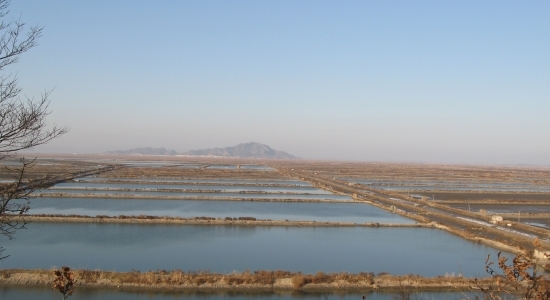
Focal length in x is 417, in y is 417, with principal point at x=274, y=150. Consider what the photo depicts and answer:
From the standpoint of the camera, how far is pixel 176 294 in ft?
29.8

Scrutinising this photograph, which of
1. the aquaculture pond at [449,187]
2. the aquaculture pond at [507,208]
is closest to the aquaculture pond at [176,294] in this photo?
the aquaculture pond at [507,208]

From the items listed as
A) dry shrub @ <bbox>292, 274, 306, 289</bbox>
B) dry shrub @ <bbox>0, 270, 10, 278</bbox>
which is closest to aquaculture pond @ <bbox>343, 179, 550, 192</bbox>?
dry shrub @ <bbox>292, 274, 306, 289</bbox>

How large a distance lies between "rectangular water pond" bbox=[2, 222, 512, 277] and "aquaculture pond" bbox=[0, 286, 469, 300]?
1.30 metres

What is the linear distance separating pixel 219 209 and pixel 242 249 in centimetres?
813

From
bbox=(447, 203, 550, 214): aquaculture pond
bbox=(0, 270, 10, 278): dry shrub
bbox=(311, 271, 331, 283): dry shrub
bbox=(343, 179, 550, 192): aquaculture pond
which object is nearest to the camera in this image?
bbox=(0, 270, 10, 278): dry shrub

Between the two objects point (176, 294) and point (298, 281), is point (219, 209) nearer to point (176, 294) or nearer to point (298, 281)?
point (298, 281)

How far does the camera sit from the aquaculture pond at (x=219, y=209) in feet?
62.6

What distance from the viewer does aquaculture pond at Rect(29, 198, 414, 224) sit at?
19.1 m

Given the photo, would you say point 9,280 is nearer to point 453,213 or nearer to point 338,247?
point 338,247

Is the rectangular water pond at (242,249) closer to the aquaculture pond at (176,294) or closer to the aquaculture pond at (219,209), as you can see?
the aquaculture pond at (176,294)

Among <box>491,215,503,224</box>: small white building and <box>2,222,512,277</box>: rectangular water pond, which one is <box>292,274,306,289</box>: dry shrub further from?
<box>491,215,503,224</box>: small white building

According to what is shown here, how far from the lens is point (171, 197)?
2469 cm

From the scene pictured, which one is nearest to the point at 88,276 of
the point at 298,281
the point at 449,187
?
the point at 298,281

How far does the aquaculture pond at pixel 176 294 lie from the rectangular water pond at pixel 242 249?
51.0 inches
